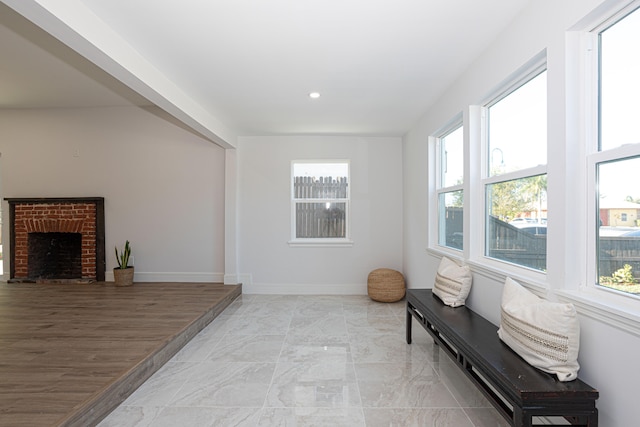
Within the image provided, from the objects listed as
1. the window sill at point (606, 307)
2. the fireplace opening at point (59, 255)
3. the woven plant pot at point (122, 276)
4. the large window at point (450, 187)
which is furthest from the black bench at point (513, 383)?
the fireplace opening at point (59, 255)

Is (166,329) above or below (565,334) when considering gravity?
below

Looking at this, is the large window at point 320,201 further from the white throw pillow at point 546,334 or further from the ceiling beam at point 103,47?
the white throw pillow at point 546,334

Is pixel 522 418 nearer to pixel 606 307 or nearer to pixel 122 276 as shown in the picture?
pixel 606 307

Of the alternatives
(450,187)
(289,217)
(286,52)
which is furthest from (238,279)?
(286,52)

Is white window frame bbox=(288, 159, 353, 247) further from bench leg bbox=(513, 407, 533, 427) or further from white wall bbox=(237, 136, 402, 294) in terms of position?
bench leg bbox=(513, 407, 533, 427)

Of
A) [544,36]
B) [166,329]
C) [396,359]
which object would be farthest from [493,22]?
[166,329]

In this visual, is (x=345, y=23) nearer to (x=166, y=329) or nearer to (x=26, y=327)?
(x=166, y=329)

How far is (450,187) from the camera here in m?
3.39

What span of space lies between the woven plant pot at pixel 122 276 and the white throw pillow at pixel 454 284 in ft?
14.5

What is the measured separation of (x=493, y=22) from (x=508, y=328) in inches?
74.1

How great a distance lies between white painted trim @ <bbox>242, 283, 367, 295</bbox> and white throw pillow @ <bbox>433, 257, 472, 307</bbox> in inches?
92.8

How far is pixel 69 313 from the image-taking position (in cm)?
364

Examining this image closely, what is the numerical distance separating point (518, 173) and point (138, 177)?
5209 millimetres

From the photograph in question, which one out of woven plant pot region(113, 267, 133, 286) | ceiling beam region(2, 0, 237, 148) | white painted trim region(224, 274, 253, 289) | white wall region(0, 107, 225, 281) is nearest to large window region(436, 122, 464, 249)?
ceiling beam region(2, 0, 237, 148)
